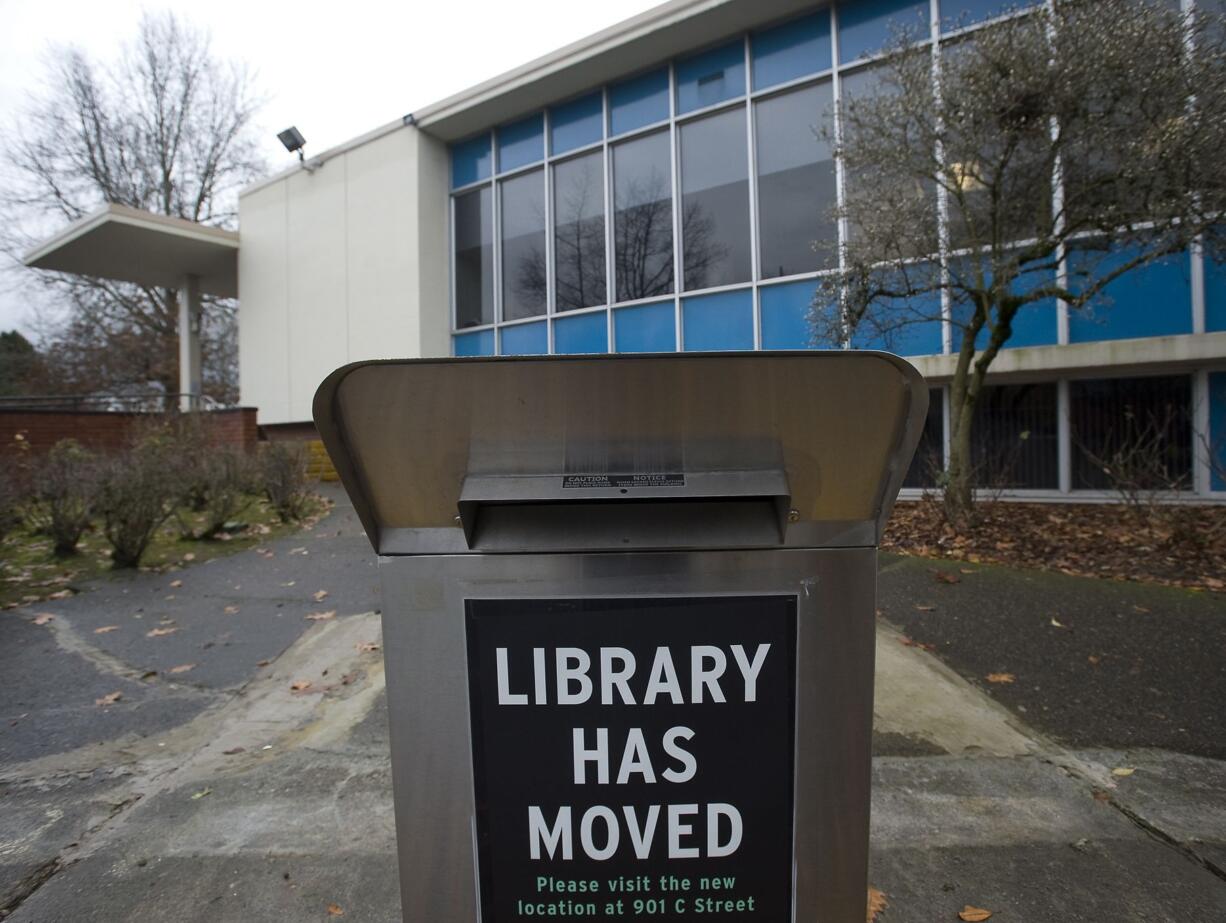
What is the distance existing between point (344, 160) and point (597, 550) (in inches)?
598

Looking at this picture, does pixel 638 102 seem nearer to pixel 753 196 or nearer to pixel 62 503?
pixel 753 196

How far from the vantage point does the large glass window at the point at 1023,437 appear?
8320 millimetres

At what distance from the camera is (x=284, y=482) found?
28.5 feet

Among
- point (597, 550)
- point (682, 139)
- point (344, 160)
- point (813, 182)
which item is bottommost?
point (597, 550)

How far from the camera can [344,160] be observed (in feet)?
45.2

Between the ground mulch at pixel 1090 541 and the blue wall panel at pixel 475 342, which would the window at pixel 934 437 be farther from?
the blue wall panel at pixel 475 342

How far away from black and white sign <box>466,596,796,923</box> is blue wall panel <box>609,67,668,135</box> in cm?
1158

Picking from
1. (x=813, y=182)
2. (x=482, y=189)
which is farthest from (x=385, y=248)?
(x=813, y=182)

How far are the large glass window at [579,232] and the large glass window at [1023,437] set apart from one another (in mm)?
6411

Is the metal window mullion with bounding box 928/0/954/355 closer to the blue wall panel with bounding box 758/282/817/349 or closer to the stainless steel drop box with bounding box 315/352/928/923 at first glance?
the blue wall panel with bounding box 758/282/817/349

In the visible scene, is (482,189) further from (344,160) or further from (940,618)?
(940,618)

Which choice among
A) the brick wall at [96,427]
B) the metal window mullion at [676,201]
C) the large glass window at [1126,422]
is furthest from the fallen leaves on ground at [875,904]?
the brick wall at [96,427]

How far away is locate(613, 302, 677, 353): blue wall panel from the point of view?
10.9m

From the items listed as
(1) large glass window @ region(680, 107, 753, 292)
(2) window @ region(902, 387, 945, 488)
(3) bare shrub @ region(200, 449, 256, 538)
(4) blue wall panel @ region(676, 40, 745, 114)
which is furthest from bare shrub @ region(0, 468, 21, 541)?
(4) blue wall panel @ region(676, 40, 745, 114)
